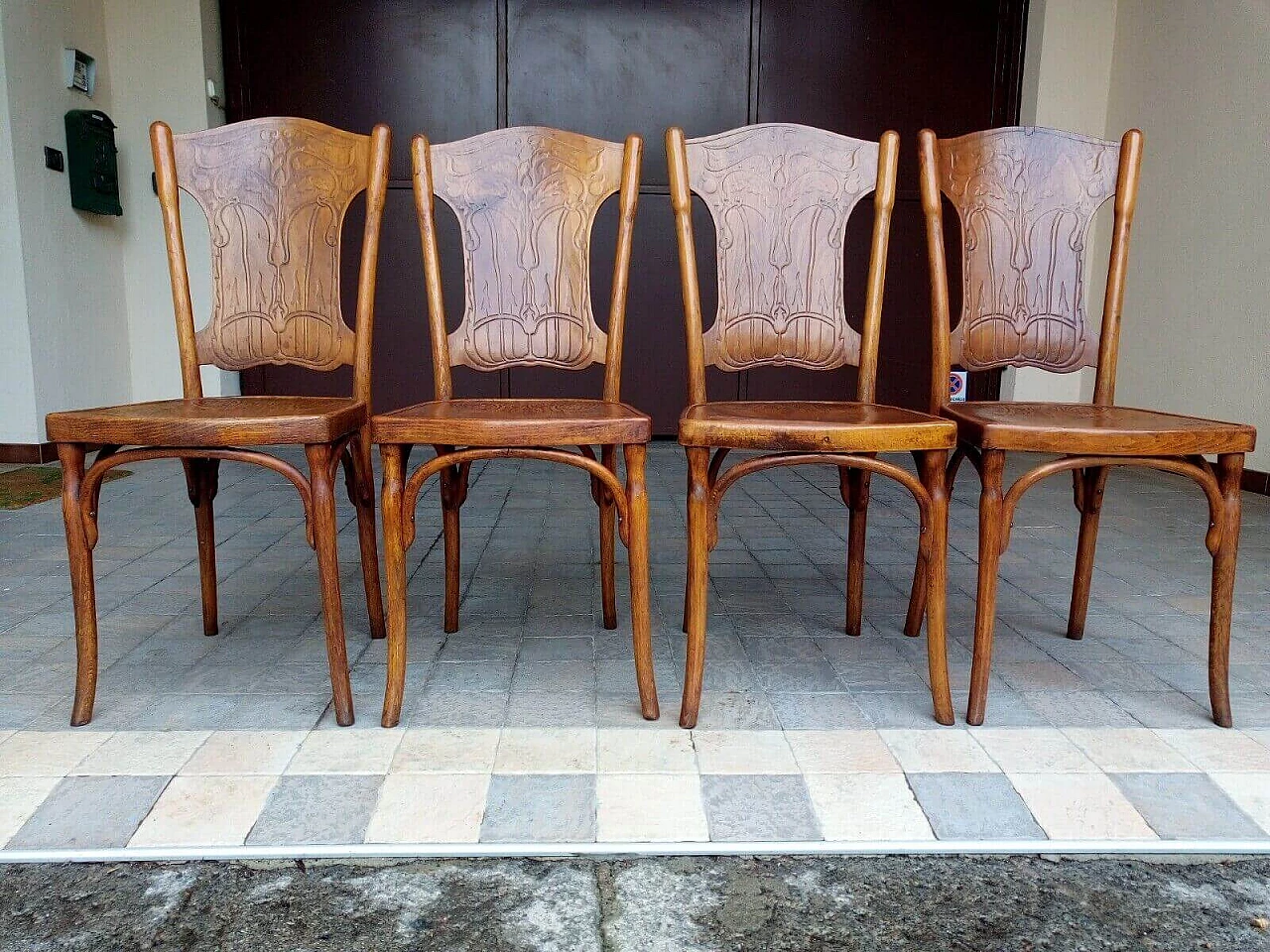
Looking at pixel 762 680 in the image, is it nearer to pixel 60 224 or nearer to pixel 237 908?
pixel 237 908

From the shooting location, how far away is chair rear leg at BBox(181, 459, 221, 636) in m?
1.92

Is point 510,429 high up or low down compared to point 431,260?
down

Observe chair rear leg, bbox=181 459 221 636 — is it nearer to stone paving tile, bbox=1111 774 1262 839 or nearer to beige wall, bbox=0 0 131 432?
stone paving tile, bbox=1111 774 1262 839

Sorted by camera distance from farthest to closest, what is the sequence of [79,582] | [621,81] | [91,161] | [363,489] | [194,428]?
1. [621,81]
2. [91,161]
3. [363,489]
4. [79,582]
5. [194,428]

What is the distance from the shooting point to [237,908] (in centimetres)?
113

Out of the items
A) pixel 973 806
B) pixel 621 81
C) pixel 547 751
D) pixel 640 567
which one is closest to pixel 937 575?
pixel 973 806

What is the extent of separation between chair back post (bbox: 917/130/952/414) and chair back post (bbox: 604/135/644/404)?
1.88 ft

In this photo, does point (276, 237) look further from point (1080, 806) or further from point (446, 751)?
point (1080, 806)

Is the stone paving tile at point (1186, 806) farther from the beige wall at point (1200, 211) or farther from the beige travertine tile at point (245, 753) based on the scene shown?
the beige wall at point (1200, 211)

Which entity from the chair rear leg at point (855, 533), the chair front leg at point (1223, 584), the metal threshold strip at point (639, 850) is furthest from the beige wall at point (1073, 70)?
the metal threshold strip at point (639, 850)

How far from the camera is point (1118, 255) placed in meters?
1.94

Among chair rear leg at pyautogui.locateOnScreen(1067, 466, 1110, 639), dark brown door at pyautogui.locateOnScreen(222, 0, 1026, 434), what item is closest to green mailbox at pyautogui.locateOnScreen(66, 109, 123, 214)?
dark brown door at pyautogui.locateOnScreen(222, 0, 1026, 434)

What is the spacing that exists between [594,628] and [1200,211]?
373 centimetres

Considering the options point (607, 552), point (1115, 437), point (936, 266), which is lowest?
point (607, 552)
